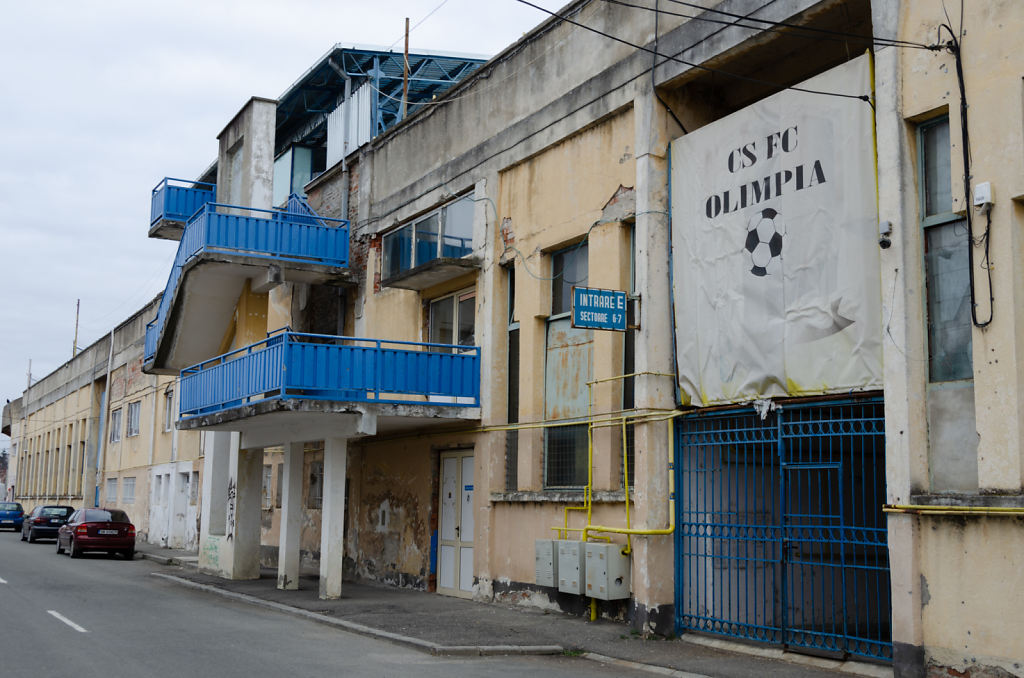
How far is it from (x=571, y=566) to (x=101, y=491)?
3637 centimetres

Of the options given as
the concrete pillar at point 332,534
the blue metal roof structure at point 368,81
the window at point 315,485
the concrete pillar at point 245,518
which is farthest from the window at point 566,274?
the blue metal roof structure at point 368,81

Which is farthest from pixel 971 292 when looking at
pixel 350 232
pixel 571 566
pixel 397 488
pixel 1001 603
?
pixel 350 232

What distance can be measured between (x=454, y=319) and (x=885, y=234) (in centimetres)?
952

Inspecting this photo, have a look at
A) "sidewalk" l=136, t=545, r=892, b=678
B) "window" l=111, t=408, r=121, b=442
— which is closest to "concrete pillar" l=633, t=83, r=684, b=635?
"sidewalk" l=136, t=545, r=892, b=678

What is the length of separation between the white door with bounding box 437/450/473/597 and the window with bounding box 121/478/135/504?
25174mm

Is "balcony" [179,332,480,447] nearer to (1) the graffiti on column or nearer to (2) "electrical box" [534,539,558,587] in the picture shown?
(2) "electrical box" [534,539,558,587]

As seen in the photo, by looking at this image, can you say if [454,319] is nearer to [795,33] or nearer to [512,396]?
[512,396]

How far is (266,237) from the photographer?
19422mm

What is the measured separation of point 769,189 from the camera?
1161cm

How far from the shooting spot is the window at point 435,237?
56.7 feet

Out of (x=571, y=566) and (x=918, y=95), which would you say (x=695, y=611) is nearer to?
(x=571, y=566)

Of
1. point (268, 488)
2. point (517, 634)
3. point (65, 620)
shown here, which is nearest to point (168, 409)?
point (268, 488)

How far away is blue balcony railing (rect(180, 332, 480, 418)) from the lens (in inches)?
596

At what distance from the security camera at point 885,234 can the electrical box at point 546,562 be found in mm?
6179
